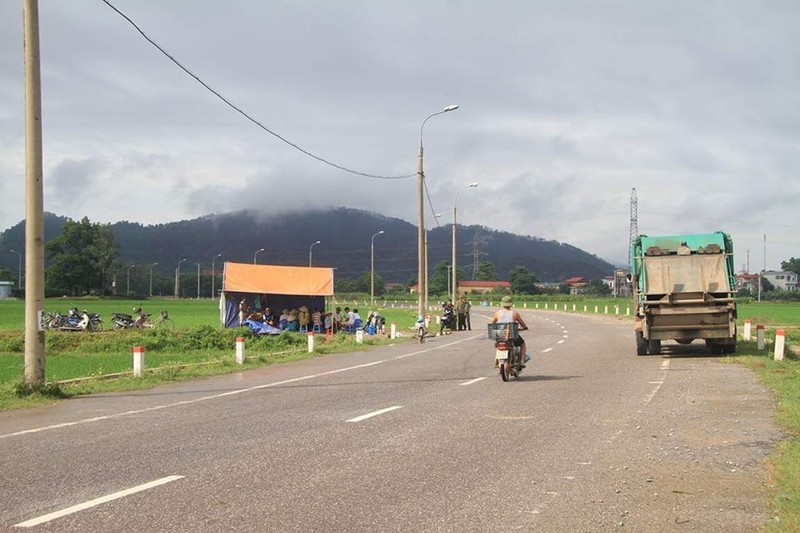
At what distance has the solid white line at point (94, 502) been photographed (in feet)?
18.9

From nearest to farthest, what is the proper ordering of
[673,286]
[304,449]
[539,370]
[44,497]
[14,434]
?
1. [44,497]
2. [304,449]
3. [14,434]
4. [539,370]
5. [673,286]

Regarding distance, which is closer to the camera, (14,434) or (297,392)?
(14,434)

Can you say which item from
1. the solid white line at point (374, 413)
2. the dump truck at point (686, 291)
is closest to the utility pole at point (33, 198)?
the solid white line at point (374, 413)

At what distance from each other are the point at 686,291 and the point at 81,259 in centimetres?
13185

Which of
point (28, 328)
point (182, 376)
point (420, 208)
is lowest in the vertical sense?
point (182, 376)

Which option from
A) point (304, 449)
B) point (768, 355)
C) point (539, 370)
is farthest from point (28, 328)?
point (768, 355)

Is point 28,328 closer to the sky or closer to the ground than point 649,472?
closer to the sky

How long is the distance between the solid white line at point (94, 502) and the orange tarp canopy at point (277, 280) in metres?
29.3

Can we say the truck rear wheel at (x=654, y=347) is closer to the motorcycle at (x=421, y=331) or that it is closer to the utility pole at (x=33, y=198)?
the motorcycle at (x=421, y=331)

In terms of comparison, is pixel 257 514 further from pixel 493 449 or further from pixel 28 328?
pixel 28 328

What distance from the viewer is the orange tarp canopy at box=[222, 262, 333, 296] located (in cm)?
3641

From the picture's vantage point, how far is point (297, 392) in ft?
47.5

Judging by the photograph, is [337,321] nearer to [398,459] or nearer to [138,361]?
[138,361]

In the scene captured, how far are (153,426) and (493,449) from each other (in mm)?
4629
